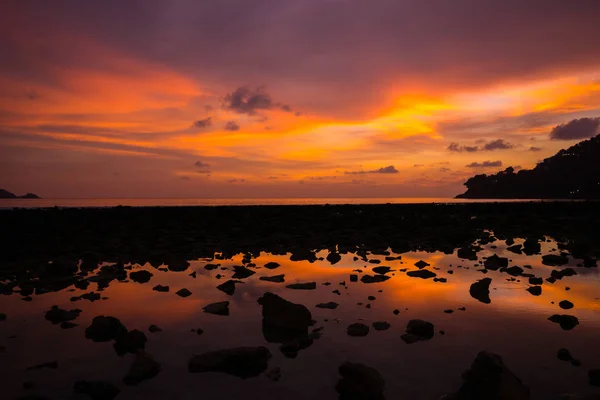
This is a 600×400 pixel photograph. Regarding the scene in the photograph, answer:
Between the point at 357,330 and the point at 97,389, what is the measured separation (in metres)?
4.59

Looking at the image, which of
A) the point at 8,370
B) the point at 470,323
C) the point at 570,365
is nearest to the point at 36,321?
the point at 8,370

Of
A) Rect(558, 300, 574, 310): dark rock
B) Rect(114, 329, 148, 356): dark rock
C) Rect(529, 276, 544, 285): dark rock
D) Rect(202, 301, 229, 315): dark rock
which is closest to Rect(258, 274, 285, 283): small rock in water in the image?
Rect(202, 301, 229, 315): dark rock

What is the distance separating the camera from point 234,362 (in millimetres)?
5941

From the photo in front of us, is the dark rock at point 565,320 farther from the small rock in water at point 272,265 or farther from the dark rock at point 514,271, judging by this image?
the small rock in water at point 272,265

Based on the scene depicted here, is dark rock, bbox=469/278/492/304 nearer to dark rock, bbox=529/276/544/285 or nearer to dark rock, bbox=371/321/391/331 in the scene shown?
dark rock, bbox=529/276/544/285

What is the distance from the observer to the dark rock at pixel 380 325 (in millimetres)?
7746

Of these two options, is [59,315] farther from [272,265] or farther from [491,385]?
[491,385]

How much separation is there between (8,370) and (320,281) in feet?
28.2

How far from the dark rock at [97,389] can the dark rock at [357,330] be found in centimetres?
420

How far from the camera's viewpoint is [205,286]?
39.6 ft

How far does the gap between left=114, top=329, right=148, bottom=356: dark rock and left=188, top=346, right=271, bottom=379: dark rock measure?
4.71ft

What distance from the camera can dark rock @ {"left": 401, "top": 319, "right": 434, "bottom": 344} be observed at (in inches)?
279

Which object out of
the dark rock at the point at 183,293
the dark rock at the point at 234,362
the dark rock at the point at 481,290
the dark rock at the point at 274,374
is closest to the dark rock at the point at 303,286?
the dark rock at the point at 183,293


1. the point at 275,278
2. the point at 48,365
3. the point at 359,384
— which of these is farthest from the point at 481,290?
the point at 48,365
